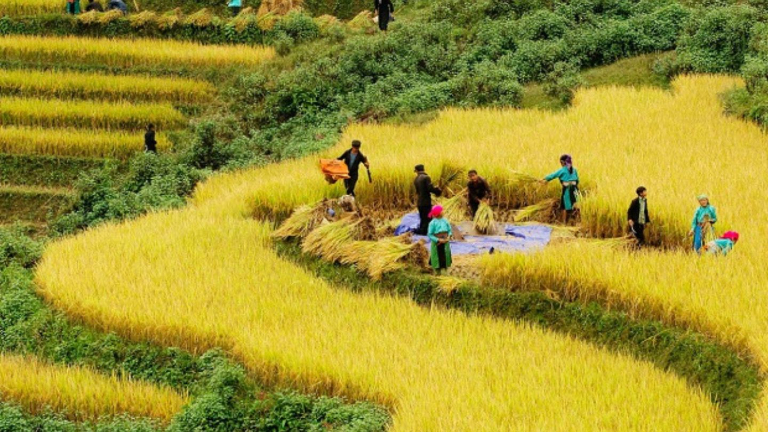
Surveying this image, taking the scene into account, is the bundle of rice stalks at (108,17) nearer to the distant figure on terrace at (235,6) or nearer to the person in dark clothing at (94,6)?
the person in dark clothing at (94,6)

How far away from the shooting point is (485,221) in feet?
50.4

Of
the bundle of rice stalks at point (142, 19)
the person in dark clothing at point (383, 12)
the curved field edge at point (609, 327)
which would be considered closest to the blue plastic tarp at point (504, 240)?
the curved field edge at point (609, 327)

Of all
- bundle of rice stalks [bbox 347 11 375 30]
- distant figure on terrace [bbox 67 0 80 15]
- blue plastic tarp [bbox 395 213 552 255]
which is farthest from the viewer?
distant figure on terrace [bbox 67 0 80 15]

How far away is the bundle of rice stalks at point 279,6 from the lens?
26141 millimetres

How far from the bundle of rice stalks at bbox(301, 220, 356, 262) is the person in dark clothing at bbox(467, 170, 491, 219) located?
4.94 ft

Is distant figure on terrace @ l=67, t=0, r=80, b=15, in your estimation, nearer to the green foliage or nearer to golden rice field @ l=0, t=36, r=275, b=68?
golden rice field @ l=0, t=36, r=275, b=68

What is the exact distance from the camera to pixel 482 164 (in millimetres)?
16750

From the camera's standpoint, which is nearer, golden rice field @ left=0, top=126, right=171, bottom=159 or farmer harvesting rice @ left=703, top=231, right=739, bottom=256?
farmer harvesting rice @ left=703, top=231, right=739, bottom=256

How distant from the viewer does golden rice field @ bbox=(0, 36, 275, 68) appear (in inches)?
958

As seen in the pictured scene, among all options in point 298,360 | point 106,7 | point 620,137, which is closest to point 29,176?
point 106,7

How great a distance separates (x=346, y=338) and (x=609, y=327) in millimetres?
2362

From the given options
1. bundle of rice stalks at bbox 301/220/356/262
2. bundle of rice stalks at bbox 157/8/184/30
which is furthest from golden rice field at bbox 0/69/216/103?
bundle of rice stalks at bbox 301/220/356/262

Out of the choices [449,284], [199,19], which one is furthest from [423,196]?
[199,19]

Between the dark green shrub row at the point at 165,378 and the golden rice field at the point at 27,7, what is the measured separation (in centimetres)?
1204
